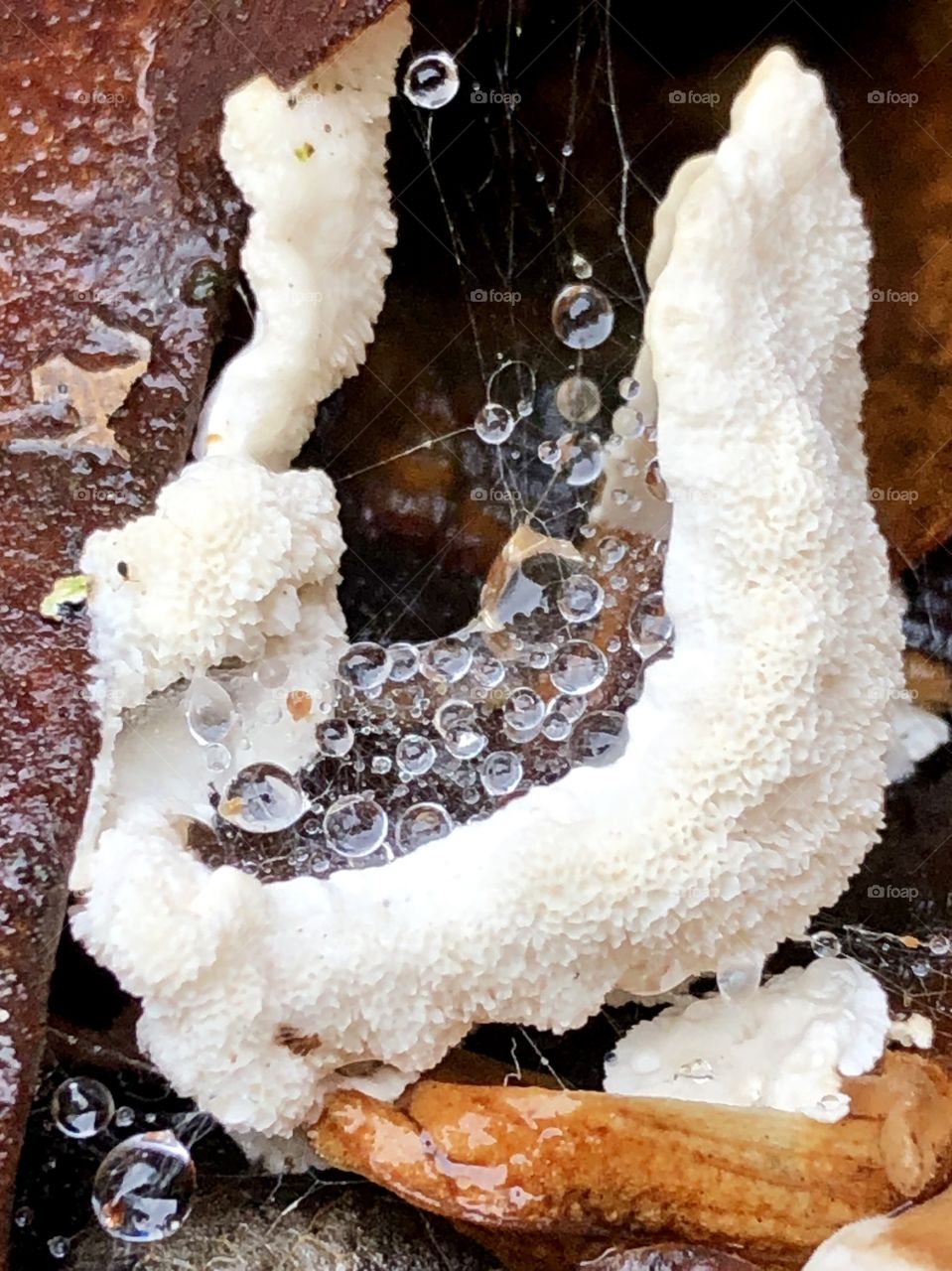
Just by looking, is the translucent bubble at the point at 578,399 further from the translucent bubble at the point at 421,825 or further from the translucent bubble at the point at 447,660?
the translucent bubble at the point at 421,825

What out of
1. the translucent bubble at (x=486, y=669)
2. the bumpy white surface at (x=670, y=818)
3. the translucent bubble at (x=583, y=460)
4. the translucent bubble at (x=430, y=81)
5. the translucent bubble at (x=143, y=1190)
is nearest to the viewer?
the bumpy white surface at (x=670, y=818)

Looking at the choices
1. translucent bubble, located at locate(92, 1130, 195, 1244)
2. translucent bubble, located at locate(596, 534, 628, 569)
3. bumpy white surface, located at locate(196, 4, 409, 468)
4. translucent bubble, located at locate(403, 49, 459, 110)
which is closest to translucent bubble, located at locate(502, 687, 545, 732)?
translucent bubble, located at locate(596, 534, 628, 569)

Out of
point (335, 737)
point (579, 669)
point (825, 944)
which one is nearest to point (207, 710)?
point (335, 737)

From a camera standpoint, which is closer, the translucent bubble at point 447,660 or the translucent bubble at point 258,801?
the translucent bubble at point 258,801

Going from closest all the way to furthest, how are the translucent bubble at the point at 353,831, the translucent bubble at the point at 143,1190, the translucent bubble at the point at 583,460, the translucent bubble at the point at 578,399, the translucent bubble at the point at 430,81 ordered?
the translucent bubble at the point at 143,1190
the translucent bubble at the point at 353,831
the translucent bubble at the point at 430,81
the translucent bubble at the point at 583,460
the translucent bubble at the point at 578,399

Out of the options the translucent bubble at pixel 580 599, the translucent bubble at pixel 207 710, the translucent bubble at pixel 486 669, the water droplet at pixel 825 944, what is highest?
the translucent bubble at pixel 580 599

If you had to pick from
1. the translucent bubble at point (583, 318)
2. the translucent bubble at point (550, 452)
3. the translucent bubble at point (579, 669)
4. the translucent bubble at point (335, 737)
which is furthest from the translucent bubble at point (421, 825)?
the translucent bubble at point (583, 318)
